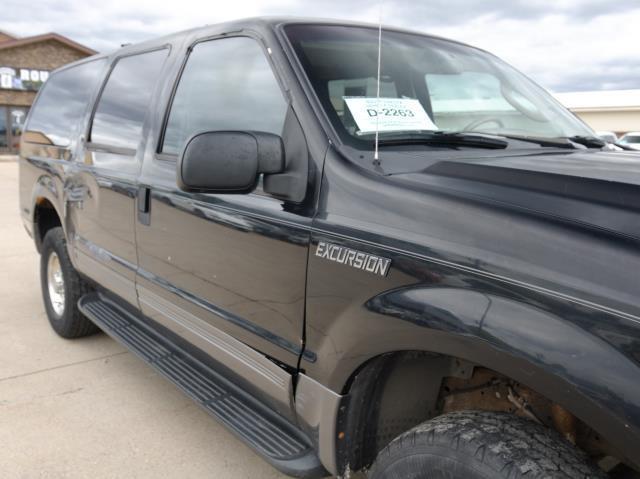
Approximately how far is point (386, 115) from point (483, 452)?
116cm

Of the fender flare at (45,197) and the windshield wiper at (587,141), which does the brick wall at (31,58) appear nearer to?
the fender flare at (45,197)

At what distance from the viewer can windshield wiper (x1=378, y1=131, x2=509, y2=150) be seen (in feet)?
6.73

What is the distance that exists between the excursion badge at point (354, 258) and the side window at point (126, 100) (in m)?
1.64

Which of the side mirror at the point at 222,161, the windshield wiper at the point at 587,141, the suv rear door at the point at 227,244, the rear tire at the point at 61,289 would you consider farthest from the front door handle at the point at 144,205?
the windshield wiper at the point at 587,141

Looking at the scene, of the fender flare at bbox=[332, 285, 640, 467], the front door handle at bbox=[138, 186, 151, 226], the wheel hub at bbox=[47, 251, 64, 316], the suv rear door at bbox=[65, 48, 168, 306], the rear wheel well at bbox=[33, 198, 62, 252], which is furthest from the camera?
the rear wheel well at bbox=[33, 198, 62, 252]

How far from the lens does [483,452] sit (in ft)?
4.83

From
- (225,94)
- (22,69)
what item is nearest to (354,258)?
(225,94)

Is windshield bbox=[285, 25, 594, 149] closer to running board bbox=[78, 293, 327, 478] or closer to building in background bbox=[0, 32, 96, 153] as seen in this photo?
running board bbox=[78, 293, 327, 478]

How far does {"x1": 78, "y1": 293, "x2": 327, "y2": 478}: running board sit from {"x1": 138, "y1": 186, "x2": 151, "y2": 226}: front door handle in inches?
25.0

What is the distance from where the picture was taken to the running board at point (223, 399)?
206 cm

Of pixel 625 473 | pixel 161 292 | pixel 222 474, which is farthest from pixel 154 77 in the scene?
pixel 625 473

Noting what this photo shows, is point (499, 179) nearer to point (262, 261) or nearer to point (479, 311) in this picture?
point (479, 311)

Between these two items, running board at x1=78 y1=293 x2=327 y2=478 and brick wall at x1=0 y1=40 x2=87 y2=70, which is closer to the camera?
running board at x1=78 y1=293 x2=327 y2=478

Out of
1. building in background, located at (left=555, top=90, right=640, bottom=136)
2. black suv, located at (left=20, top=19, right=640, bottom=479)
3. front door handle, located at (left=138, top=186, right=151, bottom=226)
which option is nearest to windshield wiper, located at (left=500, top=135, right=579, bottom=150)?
black suv, located at (left=20, top=19, right=640, bottom=479)
